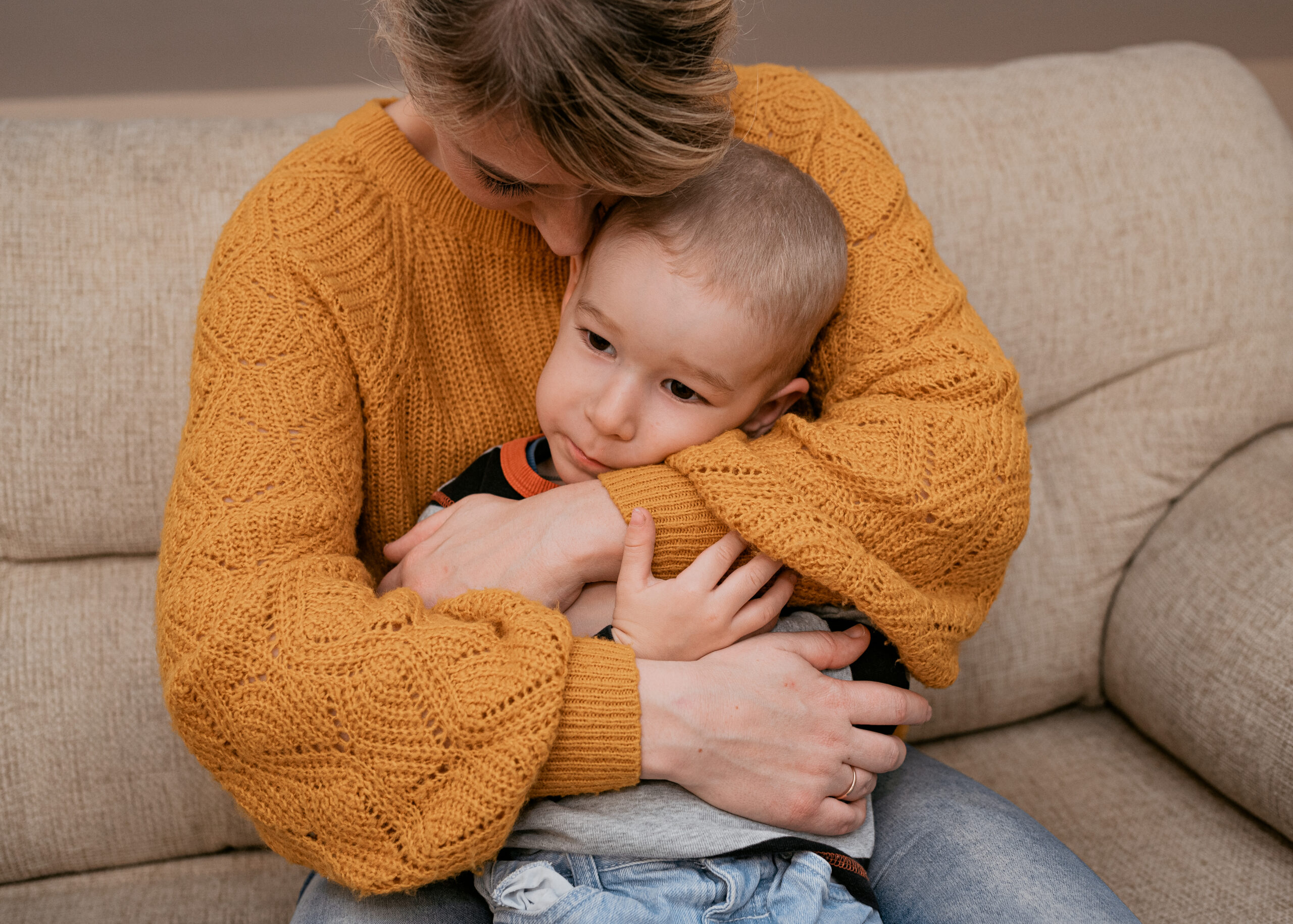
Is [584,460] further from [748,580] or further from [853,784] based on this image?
[853,784]

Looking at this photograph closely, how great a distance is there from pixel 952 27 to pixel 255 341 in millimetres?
1936

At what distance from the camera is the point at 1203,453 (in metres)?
1.68

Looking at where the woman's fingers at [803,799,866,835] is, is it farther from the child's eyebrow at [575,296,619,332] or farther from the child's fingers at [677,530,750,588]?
the child's eyebrow at [575,296,619,332]

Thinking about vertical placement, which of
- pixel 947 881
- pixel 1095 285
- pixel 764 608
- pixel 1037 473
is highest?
pixel 1095 285

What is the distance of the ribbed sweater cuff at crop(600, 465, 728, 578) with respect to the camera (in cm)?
103

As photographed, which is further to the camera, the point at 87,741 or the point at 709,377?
the point at 87,741

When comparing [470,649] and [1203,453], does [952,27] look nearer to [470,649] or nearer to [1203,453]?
[1203,453]

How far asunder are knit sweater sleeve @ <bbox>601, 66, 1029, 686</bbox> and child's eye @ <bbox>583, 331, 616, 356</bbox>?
0.48 feet

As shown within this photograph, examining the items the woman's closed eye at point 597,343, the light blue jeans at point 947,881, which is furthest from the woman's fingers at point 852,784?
the woman's closed eye at point 597,343

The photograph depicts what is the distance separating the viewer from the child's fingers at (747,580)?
1.00 metres

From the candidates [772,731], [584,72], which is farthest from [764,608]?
[584,72]

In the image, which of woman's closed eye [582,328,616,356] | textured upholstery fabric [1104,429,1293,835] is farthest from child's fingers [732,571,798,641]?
textured upholstery fabric [1104,429,1293,835]

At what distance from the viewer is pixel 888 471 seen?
3.29 feet

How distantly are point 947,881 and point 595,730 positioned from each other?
0.47m
